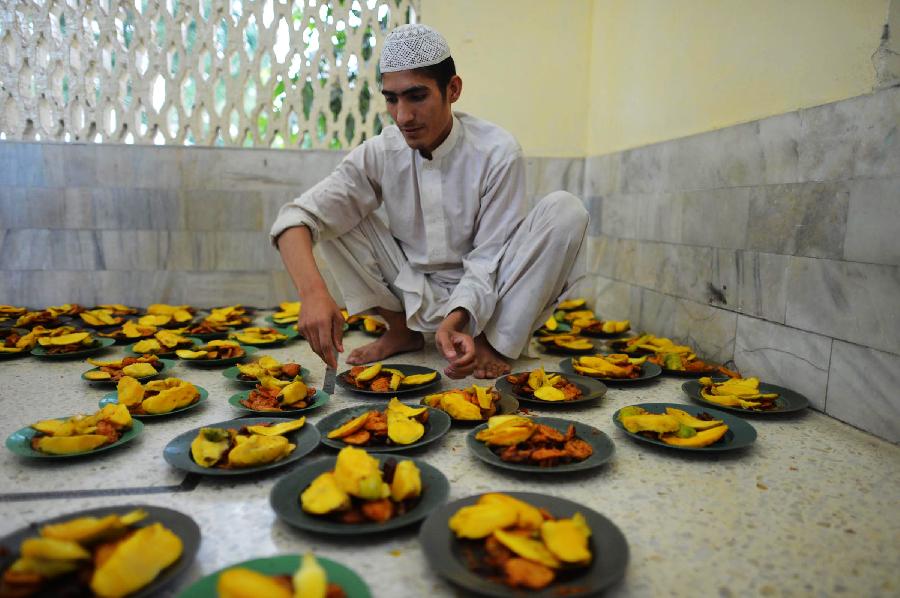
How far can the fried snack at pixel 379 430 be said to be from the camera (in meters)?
1.65

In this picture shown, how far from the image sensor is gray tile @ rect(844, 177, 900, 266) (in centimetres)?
182

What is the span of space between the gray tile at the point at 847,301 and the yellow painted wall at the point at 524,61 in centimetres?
244

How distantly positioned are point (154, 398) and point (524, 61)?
11.0 ft

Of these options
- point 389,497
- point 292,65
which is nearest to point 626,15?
point 292,65

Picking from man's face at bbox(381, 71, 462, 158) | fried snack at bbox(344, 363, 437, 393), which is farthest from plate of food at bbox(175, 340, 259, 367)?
man's face at bbox(381, 71, 462, 158)

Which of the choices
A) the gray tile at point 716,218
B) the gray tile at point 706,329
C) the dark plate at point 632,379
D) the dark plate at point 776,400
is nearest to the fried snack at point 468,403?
the dark plate at point 632,379

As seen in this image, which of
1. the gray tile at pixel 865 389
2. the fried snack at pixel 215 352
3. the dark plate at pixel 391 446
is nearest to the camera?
the dark plate at pixel 391 446

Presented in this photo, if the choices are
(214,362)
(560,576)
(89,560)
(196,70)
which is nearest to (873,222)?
(560,576)

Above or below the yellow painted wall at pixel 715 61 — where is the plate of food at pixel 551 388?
below

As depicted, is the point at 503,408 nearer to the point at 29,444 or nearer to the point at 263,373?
the point at 263,373

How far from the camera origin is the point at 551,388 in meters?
2.10

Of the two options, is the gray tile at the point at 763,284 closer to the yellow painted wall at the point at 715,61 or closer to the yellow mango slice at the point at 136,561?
the yellow painted wall at the point at 715,61

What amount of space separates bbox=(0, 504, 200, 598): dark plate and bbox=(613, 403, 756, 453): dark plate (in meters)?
1.19

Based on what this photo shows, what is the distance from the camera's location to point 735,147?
262 centimetres
